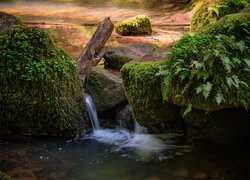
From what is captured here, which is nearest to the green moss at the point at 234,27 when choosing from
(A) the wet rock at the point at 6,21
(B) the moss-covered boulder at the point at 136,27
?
(A) the wet rock at the point at 6,21

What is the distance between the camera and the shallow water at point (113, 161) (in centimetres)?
637

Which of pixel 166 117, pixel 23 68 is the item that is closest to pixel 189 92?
pixel 166 117

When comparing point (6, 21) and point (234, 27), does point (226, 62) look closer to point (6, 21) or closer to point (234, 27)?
point (234, 27)

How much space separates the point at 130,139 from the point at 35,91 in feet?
6.75

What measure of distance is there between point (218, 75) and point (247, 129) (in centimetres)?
146

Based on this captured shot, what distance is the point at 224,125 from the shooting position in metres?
6.38

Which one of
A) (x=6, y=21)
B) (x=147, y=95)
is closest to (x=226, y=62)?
(x=147, y=95)

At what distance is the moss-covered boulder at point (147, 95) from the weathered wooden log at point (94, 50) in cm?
370

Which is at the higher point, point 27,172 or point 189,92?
point 189,92

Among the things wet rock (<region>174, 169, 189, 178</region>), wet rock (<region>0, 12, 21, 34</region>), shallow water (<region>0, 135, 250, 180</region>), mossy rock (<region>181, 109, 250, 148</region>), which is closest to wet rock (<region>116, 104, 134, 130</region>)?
shallow water (<region>0, 135, 250, 180</region>)

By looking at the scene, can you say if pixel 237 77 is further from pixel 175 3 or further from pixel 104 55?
pixel 175 3

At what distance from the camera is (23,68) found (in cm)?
799

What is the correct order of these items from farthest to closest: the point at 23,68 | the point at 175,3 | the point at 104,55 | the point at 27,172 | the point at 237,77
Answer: the point at 175,3
the point at 104,55
the point at 23,68
the point at 27,172
the point at 237,77

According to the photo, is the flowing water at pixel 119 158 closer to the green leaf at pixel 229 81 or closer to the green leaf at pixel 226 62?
the green leaf at pixel 229 81
